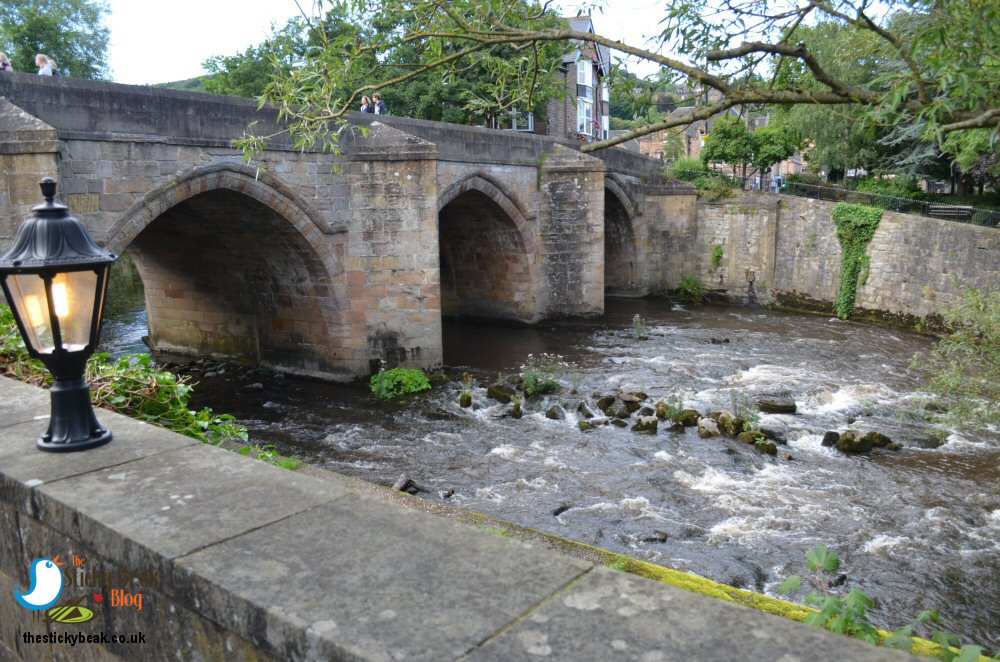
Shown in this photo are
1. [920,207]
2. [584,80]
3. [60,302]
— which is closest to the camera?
[60,302]

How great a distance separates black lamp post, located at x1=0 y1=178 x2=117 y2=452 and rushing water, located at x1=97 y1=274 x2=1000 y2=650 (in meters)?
6.09

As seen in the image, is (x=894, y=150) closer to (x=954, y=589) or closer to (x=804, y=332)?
(x=804, y=332)

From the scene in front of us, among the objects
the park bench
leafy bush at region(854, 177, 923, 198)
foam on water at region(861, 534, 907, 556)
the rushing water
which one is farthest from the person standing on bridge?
leafy bush at region(854, 177, 923, 198)

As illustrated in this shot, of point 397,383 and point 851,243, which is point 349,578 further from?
point 851,243

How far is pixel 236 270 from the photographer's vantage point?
16.0 m

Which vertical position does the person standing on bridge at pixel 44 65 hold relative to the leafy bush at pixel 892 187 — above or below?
above

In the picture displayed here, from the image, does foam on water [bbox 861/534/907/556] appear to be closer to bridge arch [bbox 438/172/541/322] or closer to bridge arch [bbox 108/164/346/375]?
bridge arch [bbox 108/164/346/375]

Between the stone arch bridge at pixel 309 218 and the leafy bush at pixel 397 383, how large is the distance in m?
0.29

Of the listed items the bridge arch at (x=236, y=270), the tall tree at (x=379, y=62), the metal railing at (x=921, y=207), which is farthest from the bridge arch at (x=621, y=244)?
the tall tree at (x=379, y=62)

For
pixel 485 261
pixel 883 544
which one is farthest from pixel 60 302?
pixel 485 261

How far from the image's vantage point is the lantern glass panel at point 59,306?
2.87 meters

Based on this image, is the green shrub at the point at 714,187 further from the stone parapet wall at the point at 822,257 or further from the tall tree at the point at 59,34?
the tall tree at the point at 59,34

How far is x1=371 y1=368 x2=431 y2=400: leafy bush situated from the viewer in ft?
46.5

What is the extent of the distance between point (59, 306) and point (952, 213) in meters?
22.7
